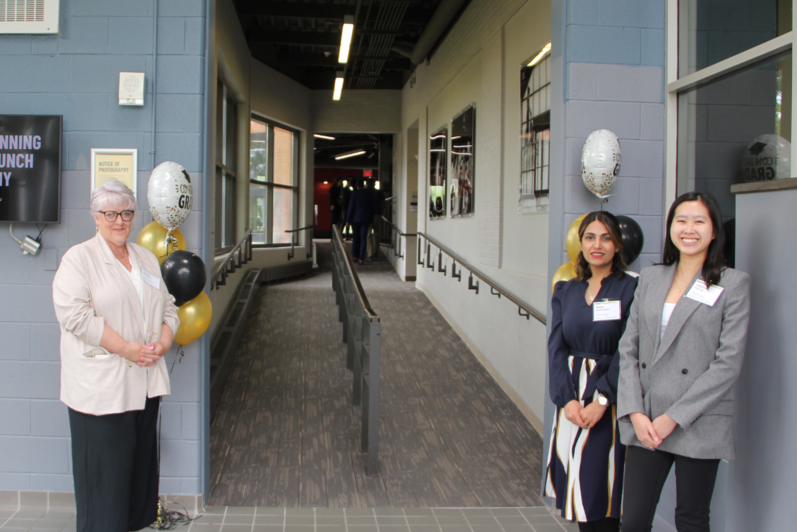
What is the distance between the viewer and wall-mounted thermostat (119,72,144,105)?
2.88 meters

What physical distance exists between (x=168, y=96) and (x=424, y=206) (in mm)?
6184

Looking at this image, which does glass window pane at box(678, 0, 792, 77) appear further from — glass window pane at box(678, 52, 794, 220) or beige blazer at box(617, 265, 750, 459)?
beige blazer at box(617, 265, 750, 459)

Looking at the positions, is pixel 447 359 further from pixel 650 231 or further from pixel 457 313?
pixel 650 231

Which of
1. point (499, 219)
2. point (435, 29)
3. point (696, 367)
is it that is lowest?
point (696, 367)

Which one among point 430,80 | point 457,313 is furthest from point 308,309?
point 430,80

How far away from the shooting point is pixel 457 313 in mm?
6641

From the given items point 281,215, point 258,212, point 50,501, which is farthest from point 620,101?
point 281,215

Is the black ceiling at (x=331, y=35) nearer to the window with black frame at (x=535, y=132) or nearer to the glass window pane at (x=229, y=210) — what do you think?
the glass window pane at (x=229, y=210)

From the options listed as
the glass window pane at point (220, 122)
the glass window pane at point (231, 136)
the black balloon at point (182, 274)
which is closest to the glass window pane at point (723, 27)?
the black balloon at point (182, 274)

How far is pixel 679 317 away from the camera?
1.89m

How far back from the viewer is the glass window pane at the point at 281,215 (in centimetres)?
958

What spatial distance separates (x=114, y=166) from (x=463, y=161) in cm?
425

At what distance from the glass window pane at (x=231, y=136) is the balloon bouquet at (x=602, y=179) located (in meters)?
5.25

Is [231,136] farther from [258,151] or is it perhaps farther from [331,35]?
[331,35]
